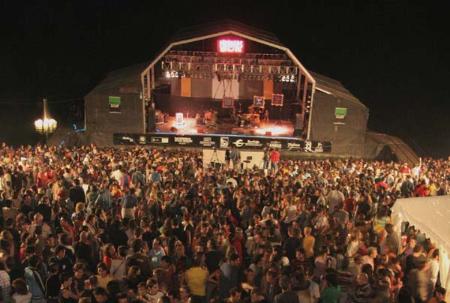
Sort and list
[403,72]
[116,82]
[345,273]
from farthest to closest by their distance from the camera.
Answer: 1. [403,72]
2. [116,82]
3. [345,273]

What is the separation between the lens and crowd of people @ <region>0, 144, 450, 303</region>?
6.62 metres

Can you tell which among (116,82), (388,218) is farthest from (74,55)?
(388,218)

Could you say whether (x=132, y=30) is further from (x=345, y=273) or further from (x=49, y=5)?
(x=345, y=273)

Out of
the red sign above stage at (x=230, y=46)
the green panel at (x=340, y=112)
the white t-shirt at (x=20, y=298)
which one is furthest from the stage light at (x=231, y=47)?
the white t-shirt at (x=20, y=298)

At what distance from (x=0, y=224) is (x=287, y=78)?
16.7m

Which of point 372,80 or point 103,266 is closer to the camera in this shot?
point 103,266

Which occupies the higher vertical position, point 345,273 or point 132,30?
point 132,30

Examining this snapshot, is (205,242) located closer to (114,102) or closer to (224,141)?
(224,141)

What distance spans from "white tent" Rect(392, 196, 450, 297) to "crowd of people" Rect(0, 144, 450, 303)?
23 cm

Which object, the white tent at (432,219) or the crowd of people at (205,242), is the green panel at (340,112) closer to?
the crowd of people at (205,242)

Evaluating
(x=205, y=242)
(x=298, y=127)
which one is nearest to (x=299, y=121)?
(x=298, y=127)

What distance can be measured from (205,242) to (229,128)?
647 inches

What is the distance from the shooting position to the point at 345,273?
7133mm

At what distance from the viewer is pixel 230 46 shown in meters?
21.9
